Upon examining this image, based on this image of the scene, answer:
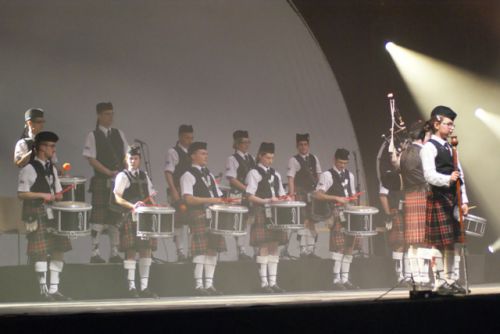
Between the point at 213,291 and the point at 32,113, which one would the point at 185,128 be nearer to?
the point at 32,113

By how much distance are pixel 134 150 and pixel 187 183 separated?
1.75ft

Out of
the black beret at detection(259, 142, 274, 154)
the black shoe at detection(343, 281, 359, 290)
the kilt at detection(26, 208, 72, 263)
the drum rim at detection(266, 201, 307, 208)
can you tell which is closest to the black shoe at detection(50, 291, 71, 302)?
the kilt at detection(26, 208, 72, 263)

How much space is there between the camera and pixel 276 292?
7.23 meters

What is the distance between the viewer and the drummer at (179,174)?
679 cm

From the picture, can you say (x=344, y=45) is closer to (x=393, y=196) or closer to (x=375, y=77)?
(x=375, y=77)

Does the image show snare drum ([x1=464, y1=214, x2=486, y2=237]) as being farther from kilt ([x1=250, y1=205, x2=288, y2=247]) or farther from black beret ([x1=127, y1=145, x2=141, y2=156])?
black beret ([x1=127, y1=145, x2=141, y2=156])

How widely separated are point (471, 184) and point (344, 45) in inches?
82.6

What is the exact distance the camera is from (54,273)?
6348 millimetres

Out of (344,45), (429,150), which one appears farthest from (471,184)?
(429,150)

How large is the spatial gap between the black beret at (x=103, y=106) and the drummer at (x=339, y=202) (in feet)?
6.85

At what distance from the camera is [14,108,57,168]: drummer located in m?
6.21

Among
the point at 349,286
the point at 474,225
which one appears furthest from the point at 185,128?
the point at 474,225

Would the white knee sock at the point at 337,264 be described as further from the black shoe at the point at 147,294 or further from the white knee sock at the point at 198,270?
the black shoe at the point at 147,294

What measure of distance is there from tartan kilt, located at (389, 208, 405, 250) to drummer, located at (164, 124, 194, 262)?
84.2 inches
